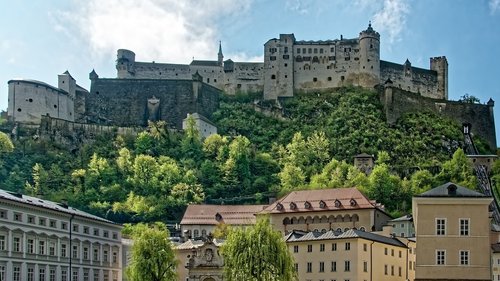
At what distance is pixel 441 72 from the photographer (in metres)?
148

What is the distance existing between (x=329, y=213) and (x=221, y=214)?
14532mm

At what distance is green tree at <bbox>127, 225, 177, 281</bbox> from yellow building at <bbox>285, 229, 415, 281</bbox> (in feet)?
45.2

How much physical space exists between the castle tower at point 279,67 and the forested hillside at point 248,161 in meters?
3.29

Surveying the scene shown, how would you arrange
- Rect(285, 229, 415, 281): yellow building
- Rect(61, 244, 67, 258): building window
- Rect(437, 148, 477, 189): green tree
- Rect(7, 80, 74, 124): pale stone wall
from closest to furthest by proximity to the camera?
Rect(61, 244, 67, 258): building window → Rect(285, 229, 415, 281): yellow building → Rect(437, 148, 477, 189): green tree → Rect(7, 80, 74, 124): pale stone wall

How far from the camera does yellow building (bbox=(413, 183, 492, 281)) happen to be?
50656 millimetres

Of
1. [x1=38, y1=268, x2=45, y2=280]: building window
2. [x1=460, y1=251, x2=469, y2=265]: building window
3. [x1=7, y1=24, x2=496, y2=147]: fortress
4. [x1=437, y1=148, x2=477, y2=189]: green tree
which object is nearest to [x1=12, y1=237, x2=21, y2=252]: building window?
[x1=38, y1=268, x2=45, y2=280]: building window

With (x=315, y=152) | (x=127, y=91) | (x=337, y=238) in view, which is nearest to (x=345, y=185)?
(x=315, y=152)

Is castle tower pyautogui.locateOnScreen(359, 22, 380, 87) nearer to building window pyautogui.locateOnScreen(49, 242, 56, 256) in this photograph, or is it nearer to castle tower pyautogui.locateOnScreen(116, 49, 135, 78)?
castle tower pyautogui.locateOnScreen(116, 49, 135, 78)

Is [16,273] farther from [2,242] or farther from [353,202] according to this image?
[353,202]

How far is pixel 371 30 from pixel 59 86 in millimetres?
53823

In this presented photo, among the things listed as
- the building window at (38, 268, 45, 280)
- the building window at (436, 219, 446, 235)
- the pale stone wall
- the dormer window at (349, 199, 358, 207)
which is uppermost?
the pale stone wall

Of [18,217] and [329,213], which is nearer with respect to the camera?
[18,217]

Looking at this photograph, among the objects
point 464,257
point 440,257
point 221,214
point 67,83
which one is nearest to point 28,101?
point 67,83

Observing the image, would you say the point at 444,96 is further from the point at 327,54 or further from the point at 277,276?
the point at 277,276
